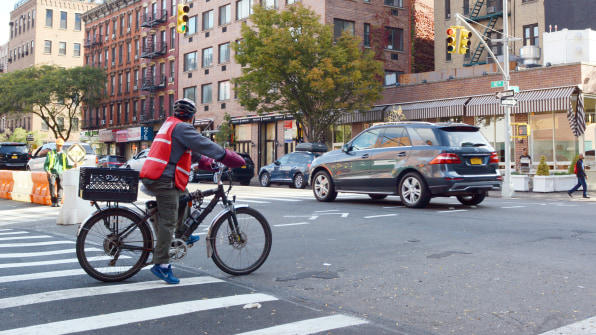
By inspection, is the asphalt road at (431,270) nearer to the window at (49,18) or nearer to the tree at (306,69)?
the tree at (306,69)

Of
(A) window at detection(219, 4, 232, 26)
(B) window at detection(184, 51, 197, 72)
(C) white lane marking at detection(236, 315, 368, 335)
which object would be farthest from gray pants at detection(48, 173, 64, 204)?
(B) window at detection(184, 51, 197, 72)

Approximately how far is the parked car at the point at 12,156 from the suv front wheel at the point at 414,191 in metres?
30.4

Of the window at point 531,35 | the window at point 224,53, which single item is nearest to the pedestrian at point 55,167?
the window at point 531,35

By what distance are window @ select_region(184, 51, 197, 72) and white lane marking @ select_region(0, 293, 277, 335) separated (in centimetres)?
4870

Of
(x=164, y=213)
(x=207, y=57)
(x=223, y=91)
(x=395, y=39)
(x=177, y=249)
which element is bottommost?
(x=177, y=249)

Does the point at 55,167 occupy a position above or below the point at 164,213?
above

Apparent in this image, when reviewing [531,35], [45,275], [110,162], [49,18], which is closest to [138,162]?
[110,162]

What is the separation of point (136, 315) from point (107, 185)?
1.60 metres

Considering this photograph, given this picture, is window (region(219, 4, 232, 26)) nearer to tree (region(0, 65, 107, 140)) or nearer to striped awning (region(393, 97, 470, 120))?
striped awning (region(393, 97, 470, 120))

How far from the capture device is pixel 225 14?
48500mm

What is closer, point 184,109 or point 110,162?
point 184,109

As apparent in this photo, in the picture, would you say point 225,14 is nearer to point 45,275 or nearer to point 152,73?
point 152,73

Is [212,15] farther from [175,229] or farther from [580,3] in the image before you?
[175,229]

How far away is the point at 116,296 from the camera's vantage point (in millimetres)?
5324
